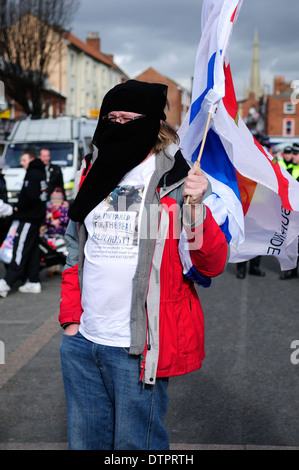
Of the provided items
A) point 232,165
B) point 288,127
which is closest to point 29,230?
point 232,165

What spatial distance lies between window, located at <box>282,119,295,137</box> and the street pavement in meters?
83.3

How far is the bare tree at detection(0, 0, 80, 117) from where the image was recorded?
33.9 m

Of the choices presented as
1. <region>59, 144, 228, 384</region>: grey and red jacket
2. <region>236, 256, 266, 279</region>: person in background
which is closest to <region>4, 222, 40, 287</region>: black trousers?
<region>236, 256, 266, 279</region>: person in background

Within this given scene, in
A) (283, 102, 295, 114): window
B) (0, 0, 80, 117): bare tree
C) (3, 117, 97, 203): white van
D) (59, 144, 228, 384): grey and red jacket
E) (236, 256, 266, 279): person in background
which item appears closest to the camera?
(59, 144, 228, 384): grey and red jacket

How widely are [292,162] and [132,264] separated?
8.70 meters

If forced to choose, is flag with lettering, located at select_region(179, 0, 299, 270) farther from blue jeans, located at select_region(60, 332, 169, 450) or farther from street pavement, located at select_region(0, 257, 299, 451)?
street pavement, located at select_region(0, 257, 299, 451)

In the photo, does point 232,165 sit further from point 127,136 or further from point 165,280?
point 165,280

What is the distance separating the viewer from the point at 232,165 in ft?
10.1

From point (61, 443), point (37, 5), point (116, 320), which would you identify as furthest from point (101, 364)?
point (37, 5)

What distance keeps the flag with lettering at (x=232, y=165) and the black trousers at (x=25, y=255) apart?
20.1 feet

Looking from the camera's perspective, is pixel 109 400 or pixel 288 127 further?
pixel 288 127

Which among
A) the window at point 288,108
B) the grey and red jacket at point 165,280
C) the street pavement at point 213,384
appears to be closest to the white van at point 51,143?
the street pavement at point 213,384

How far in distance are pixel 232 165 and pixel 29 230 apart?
640cm

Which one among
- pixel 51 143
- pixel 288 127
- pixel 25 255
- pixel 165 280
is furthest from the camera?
pixel 288 127
